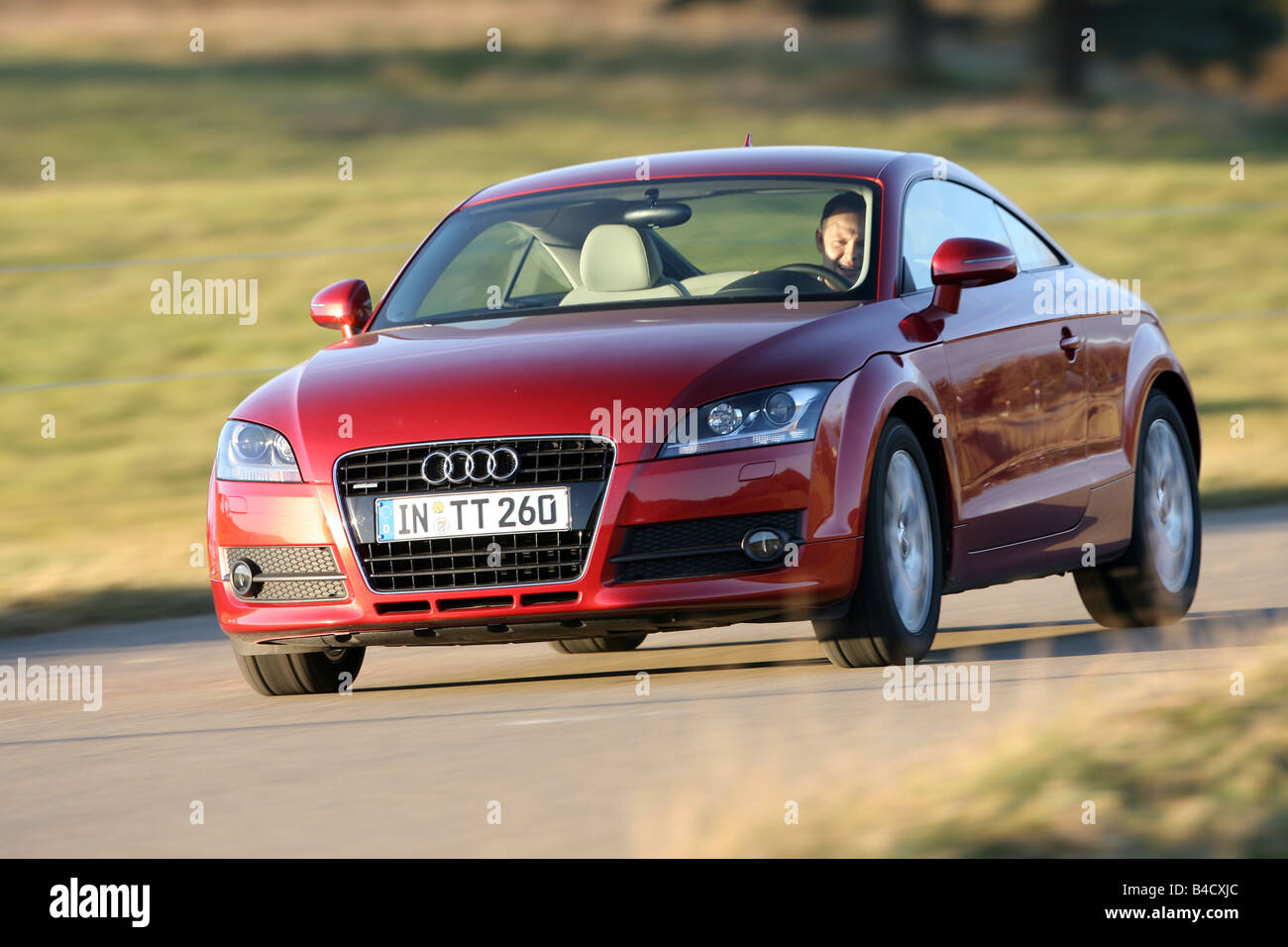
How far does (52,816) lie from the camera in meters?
6.28

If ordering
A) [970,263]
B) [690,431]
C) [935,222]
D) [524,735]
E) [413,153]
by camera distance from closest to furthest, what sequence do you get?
[524,735] → [690,431] → [970,263] → [935,222] → [413,153]

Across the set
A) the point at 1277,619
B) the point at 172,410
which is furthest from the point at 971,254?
the point at 172,410

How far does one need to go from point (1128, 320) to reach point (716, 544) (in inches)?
114

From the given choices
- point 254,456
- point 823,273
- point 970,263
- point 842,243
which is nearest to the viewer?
point 254,456

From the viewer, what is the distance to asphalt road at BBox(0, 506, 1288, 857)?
18.8ft

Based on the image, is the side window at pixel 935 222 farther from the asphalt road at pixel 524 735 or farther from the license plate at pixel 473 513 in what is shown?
the license plate at pixel 473 513

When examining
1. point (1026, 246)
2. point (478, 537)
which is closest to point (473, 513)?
point (478, 537)

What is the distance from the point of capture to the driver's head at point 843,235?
872 centimetres

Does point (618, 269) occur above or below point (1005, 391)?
above

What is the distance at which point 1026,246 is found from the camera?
9812mm

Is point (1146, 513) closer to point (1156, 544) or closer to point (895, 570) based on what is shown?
point (1156, 544)

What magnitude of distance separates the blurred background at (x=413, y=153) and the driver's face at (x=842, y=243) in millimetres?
4542

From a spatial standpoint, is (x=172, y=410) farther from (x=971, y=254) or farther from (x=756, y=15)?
(x=756, y=15)

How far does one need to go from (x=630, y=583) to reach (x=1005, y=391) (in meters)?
1.80
